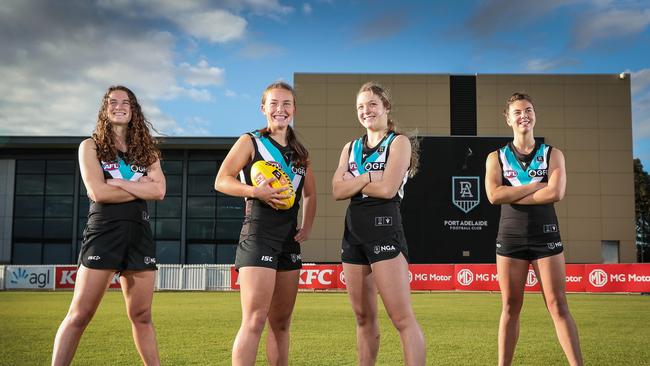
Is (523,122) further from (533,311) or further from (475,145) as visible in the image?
(475,145)

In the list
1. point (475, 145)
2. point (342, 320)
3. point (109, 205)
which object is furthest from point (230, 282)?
point (109, 205)

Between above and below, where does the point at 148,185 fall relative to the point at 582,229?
above

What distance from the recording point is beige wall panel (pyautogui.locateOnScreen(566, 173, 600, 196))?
36969 mm

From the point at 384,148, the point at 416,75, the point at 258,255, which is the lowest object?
the point at 258,255

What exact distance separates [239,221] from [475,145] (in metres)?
22.1

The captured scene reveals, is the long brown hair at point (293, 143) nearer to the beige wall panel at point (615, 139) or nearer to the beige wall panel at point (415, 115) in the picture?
the beige wall panel at point (415, 115)

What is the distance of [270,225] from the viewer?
4332 millimetres

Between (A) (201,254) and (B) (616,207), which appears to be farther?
(A) (201,254)

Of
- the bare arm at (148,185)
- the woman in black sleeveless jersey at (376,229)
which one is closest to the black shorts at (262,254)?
the woman in black sleeveless jersey at (376,229)

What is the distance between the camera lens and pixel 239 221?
1686 inches

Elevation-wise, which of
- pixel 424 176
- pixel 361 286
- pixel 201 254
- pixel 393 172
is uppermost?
pixel 424 176

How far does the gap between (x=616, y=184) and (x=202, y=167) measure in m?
28.5

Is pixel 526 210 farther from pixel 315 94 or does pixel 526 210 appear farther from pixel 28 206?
pixel 28 206

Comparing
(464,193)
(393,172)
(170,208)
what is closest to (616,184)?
(464,193)
